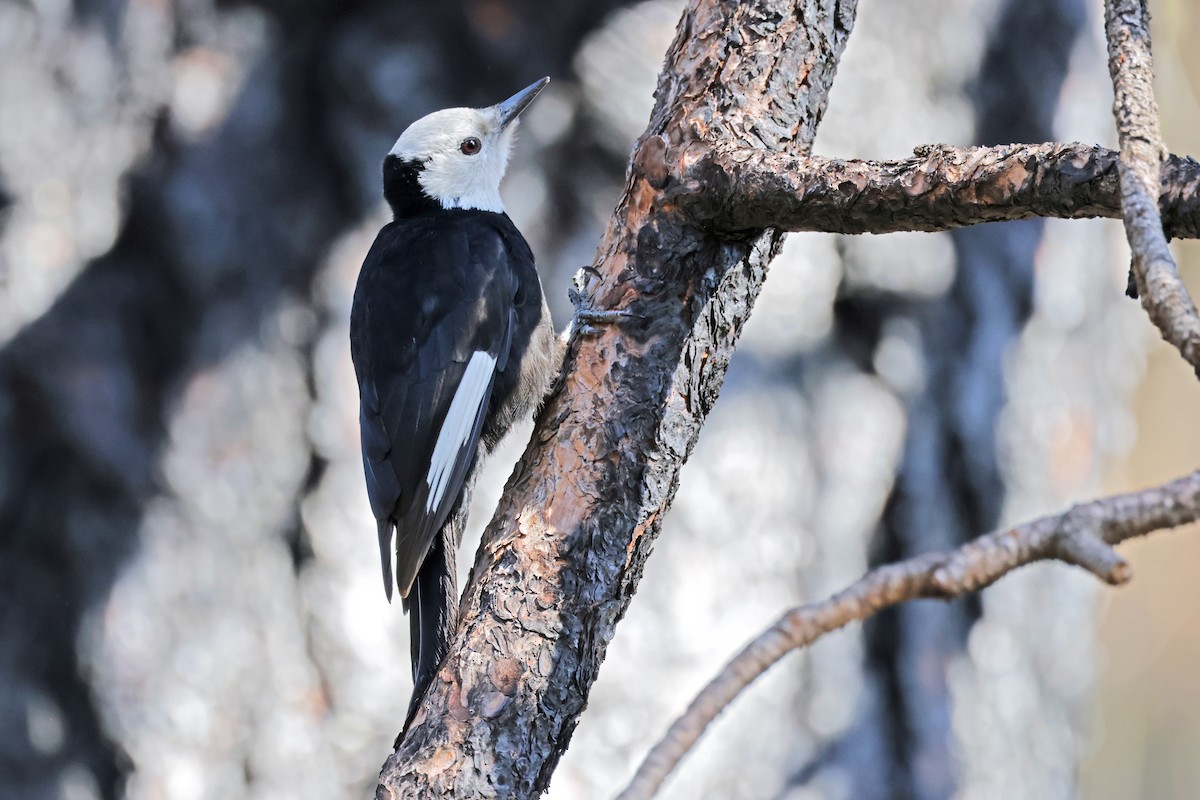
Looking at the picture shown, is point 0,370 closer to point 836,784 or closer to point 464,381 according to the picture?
point 464,381

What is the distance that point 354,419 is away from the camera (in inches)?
78.1

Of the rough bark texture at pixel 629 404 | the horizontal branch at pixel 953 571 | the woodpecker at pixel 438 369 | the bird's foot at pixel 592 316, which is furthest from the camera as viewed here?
the woodpecker at pixel 438 369

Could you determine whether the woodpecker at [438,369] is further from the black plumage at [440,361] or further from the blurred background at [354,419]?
the blurred background at [354,419]

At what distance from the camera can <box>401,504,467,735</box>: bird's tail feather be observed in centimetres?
124

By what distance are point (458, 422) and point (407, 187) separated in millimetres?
597

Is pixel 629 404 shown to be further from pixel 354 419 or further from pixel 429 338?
pixel 354 419

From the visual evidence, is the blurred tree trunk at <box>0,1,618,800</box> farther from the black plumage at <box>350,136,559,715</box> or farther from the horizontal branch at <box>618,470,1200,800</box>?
the horizontal branch at <box>618,470,1200,800</box>

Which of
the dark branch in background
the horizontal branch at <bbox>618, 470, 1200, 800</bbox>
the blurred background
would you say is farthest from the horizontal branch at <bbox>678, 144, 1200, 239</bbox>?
the blurred background

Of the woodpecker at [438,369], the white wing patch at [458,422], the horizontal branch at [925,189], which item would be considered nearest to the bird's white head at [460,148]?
the woodpecker at [438,369]

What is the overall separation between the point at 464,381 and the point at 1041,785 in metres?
1.51

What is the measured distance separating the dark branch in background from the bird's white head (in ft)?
3.98

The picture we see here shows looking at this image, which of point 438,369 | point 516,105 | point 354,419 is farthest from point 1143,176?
point 354,419

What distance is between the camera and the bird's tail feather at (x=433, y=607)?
1.24 m

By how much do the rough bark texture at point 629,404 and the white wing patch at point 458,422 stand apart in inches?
10.5
